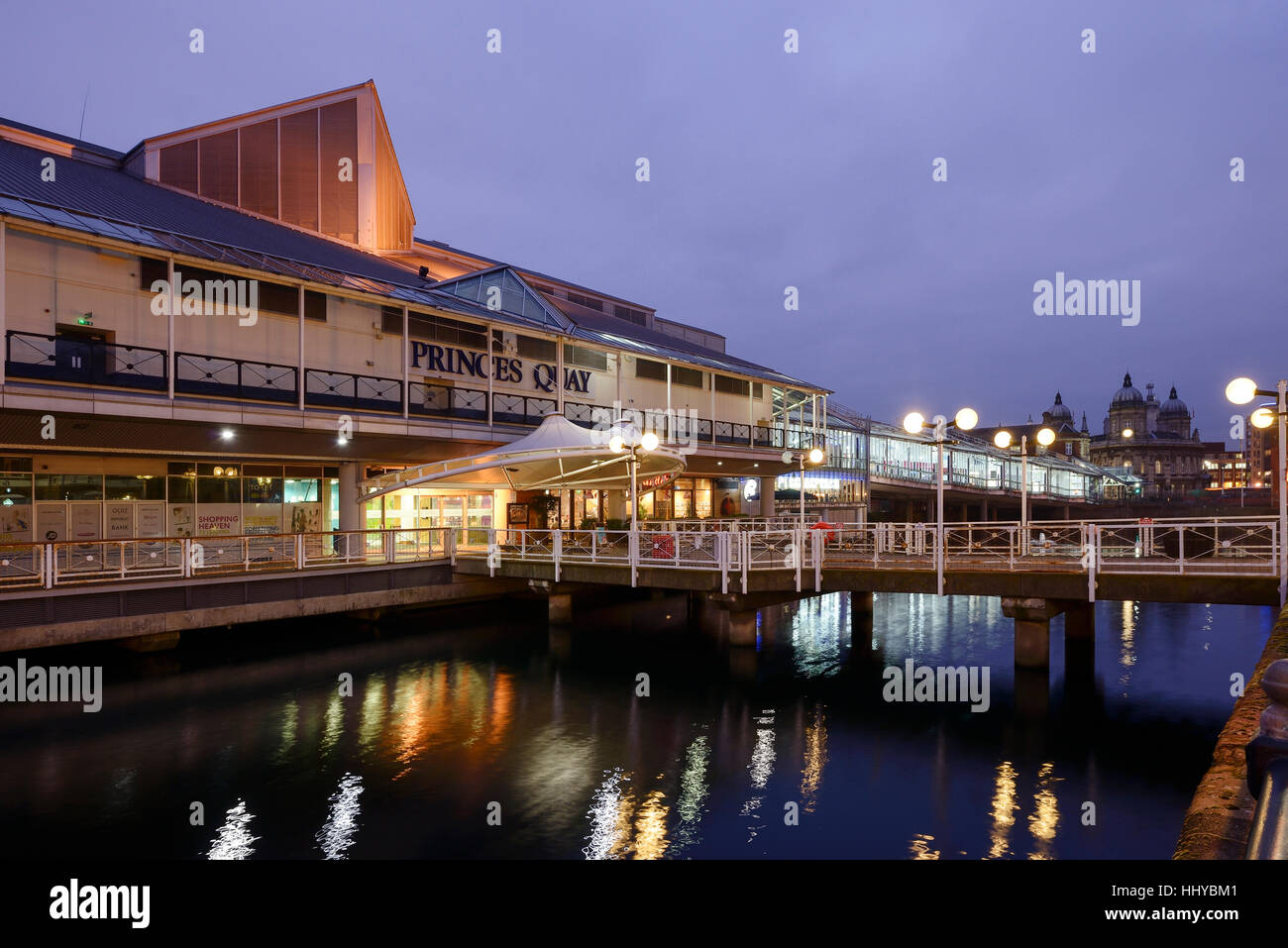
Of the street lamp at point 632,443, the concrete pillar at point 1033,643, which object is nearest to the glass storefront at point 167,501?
the street lamp at point 632,443

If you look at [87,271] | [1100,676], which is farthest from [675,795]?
[87,271]

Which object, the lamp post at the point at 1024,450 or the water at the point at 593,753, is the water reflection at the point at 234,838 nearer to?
the water at the point at 593,753

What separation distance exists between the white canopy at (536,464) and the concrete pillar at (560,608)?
3943 millimetres

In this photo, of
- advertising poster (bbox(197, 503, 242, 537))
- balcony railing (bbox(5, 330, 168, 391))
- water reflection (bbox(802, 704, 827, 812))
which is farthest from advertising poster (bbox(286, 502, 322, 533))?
water reflection (bbox(802, 704, 827, 812))

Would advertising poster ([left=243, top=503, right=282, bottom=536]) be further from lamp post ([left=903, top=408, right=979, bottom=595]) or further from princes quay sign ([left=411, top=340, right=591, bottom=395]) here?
lamp post ([left=903, top=408, right=979, bottom=595])

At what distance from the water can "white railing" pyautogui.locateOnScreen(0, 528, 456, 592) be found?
243cm

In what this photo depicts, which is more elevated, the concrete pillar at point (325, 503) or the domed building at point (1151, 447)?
the domed building at point (1151, 447)

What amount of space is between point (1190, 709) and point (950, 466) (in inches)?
2243

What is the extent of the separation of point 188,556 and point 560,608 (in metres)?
11.4

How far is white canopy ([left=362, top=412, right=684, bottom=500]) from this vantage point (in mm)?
23750

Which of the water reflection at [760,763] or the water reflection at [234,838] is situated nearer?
the water reflection at [234,838]

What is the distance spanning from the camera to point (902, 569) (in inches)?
758

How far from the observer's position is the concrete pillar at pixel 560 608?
26297 mm
